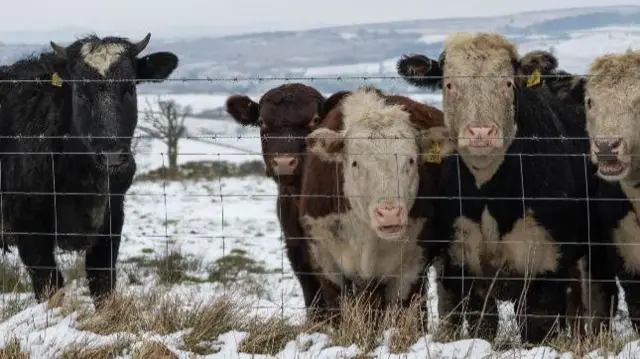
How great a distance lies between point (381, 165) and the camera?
21.1 ft

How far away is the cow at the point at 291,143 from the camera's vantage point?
7.34 meters

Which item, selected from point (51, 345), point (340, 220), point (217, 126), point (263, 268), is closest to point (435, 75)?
point (340, 220)

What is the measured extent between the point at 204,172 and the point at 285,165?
22.7 metres

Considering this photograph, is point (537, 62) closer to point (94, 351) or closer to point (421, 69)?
point (421, 69)

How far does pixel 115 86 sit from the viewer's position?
7.91m

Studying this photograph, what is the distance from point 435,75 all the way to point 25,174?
11.3 ft

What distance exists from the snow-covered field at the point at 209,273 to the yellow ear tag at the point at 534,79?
673 mm

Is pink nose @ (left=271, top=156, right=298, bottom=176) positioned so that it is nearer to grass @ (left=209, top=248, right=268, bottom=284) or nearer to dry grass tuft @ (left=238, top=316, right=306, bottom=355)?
dry grass tuft @ (left=238, top=316, right=306, bottom=355)

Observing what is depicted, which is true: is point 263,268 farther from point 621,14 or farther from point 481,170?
point 621,14

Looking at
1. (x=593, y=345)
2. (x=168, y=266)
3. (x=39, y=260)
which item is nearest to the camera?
(x=593, y=345)

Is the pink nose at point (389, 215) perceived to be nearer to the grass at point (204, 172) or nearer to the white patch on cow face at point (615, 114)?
the white patch on cow face at point (615, 114)

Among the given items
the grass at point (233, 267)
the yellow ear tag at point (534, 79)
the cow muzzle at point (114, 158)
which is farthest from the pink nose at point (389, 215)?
the grass at point (233, 267)

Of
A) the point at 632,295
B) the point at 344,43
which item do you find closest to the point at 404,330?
the point at 632,295

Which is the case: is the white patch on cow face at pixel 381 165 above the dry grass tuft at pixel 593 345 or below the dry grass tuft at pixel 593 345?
above
